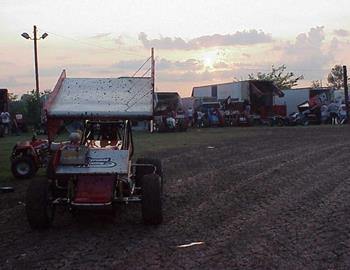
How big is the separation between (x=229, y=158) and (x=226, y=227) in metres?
10.1

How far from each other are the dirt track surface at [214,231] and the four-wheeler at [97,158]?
0.38 metres

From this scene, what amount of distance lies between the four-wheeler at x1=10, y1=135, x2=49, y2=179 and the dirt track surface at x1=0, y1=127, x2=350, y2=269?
1.66m

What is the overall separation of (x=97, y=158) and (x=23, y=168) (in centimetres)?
595

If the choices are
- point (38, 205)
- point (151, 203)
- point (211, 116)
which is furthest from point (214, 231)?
point (211, 116)

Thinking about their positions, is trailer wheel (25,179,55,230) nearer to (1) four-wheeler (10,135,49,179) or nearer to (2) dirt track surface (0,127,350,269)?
(2) dirt track surface (0,127,350,269)

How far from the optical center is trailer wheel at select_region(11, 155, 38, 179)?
1477 cm

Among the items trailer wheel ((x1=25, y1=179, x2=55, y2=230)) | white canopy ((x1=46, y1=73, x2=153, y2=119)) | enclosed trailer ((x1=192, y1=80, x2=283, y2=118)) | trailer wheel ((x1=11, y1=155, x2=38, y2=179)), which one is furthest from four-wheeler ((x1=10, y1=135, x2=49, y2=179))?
enclosed trailer ((x1=192, y1=80, x2=283, y2=118))

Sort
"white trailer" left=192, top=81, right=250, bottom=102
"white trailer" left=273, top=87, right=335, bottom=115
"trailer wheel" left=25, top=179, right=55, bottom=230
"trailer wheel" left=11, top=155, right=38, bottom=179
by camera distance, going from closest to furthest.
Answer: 1. "trailer wheel" left=25, top=179, right=55, bottom=230
2. "trailer wheel" left=11, top=155, right=38, bottom=179
3. "white trailer" left=192, top=81, right=250, bottom=102
4. "white trailer" left=273, top=87, right=335, bottom=115

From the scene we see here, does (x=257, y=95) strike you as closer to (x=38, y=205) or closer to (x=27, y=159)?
(x=27, y=159)

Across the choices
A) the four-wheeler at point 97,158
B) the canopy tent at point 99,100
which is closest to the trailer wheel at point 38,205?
the four-wheeler at point 97,158

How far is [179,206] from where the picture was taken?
1034 centimetres

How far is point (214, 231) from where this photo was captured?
8.30 meters

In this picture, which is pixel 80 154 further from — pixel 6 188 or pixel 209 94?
pixel 209 94

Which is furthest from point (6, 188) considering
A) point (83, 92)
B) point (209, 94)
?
point (209, 94)
